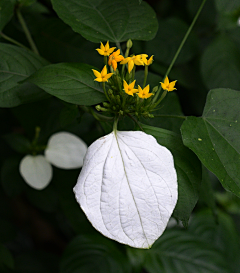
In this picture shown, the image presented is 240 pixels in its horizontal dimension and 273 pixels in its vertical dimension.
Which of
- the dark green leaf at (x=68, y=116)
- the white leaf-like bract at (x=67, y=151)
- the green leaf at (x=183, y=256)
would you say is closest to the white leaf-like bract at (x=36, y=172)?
the white leaf-like bract at (x=67, y=151)

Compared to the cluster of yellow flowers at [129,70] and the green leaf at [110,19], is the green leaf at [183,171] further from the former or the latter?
the green leaf at [110,19]

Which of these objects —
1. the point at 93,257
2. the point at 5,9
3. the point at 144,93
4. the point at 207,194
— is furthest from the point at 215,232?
the point at 5,9

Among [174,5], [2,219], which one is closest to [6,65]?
[2,219]

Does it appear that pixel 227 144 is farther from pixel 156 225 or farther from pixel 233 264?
pixel 233 264

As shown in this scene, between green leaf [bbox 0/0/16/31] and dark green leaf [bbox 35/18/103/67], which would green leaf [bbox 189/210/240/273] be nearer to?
dark green leaf [bbox 35/18/103/67]

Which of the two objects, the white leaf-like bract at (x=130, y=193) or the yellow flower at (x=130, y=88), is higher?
the yellow flower at (x=130, y=88)

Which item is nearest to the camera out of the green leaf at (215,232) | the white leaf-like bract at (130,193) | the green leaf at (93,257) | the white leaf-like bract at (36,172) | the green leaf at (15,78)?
the white leaf-like bract at (130,193)

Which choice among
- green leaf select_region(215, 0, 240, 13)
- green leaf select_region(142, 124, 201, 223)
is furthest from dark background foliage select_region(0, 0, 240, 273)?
green leaf select_region(142, 124, 201, 223)
